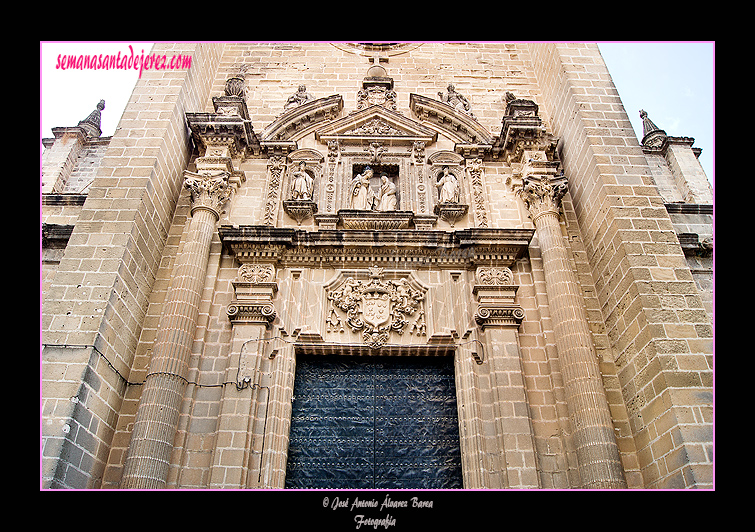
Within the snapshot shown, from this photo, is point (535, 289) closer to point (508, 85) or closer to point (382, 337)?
point (382, 337)

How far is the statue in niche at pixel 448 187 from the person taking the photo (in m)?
9.43

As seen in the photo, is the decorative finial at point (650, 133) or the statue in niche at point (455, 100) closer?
the statue in niche at point (455, 100)

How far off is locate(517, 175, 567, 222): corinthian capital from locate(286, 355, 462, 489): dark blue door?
9.94 ft

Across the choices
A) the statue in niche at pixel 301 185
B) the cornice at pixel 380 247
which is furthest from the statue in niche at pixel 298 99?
the cornice at pixel 380 247

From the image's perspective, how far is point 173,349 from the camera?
23.5 ft

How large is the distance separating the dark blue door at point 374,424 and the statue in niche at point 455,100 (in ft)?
17.6

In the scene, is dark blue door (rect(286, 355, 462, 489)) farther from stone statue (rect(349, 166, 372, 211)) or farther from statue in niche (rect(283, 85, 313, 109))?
statue in niche (rect(283, 85, 313, 109))

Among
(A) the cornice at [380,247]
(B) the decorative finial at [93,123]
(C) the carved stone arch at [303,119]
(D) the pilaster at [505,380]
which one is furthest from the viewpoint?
(B) the decorative finial at [93,123]

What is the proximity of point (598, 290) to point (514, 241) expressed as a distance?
4.97ft

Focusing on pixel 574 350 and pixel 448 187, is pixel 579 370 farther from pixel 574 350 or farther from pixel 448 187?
pixel 448 187

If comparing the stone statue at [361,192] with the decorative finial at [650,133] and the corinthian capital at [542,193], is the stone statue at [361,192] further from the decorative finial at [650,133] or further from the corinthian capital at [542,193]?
the decorative finial at [650,133]

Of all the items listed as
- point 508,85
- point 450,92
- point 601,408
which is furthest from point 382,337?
point 508,85

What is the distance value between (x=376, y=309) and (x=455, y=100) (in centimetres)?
525

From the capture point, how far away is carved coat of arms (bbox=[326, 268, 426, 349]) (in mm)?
8008
